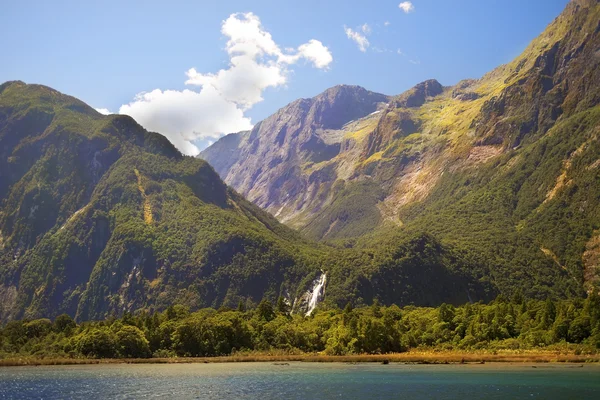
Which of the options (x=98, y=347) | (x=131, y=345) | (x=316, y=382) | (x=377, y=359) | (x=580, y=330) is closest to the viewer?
(x=316, y=382)

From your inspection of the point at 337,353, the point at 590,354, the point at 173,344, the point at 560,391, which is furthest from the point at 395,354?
the point at 560,391

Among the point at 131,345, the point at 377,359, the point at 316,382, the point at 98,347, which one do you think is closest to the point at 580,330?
the point at 377,359

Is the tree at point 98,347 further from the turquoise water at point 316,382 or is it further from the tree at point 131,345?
the turquoise water at point 316,382

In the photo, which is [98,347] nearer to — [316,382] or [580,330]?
[316,382]

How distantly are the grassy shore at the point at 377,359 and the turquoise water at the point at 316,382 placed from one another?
11.9 meters

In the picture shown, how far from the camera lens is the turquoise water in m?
94.5

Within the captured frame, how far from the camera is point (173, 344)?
194 m

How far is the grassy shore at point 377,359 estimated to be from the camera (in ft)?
495

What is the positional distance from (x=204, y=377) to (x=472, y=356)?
249ft

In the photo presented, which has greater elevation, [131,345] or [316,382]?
[131,345]

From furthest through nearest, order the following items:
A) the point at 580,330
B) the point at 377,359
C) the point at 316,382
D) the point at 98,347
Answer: the point at 98,347
the point at 377,359
the point at 580,330
the point at 316,382

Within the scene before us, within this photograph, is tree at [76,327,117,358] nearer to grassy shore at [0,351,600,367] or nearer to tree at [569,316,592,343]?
grassy shore at [0,351,600,367]

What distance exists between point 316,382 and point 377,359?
2489 inches

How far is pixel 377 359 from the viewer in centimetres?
17338
